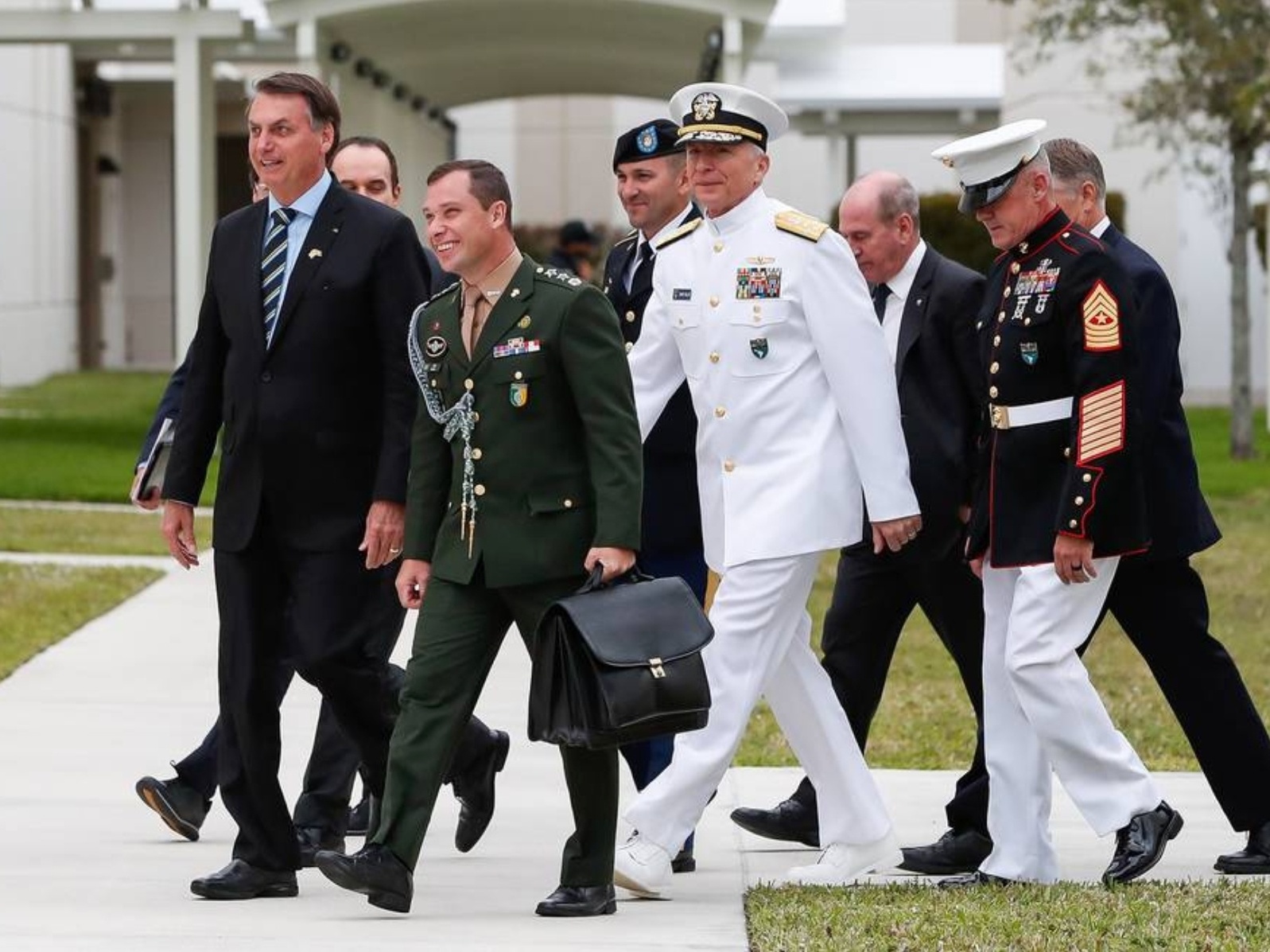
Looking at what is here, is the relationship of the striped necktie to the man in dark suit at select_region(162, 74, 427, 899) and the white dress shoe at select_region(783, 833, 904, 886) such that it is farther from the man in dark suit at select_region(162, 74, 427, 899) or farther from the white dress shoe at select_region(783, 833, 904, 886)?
the white dress shoe at select_region(783, 833, 904, 886)

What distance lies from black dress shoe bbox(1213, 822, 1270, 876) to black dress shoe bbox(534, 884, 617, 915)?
1.70 metres

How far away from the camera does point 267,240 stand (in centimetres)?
620

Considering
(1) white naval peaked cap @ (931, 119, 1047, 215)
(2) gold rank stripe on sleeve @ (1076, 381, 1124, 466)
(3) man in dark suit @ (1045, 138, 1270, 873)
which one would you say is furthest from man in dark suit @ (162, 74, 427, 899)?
(3) man in dark suit @ (1045, 138, 1270, 873)

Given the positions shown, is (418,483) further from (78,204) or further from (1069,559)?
(78,204)

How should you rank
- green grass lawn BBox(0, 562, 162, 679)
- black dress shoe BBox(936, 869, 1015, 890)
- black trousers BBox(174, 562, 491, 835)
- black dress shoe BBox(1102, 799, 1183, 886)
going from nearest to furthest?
black dress shoe BBox(1102, 799, 1183, 886) → black dress shoe BBox(936, 869, 1015, 890) → black trousers BBox(174, 562, 491, 835) → green grass lawn BBox(0, 562, 162, 679)

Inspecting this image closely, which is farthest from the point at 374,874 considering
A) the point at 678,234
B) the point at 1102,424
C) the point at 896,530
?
the point at 1102,424

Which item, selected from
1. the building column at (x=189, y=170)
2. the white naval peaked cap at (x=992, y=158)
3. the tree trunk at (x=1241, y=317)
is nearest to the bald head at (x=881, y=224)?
the white naval peaked cap at (x=992, y=158)

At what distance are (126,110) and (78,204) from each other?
3862 mm

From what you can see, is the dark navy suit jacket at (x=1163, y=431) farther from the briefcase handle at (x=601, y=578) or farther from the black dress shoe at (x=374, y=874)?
the black dress shoe at (x=374, y=874)

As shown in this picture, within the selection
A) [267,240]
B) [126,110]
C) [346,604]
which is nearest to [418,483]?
[346,604]

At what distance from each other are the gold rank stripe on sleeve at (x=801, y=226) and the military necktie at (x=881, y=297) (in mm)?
657

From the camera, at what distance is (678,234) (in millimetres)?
6465

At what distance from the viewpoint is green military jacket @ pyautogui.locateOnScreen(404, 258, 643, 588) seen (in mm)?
5789

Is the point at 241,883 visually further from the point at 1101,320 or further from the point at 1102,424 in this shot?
the point at 1101,320
